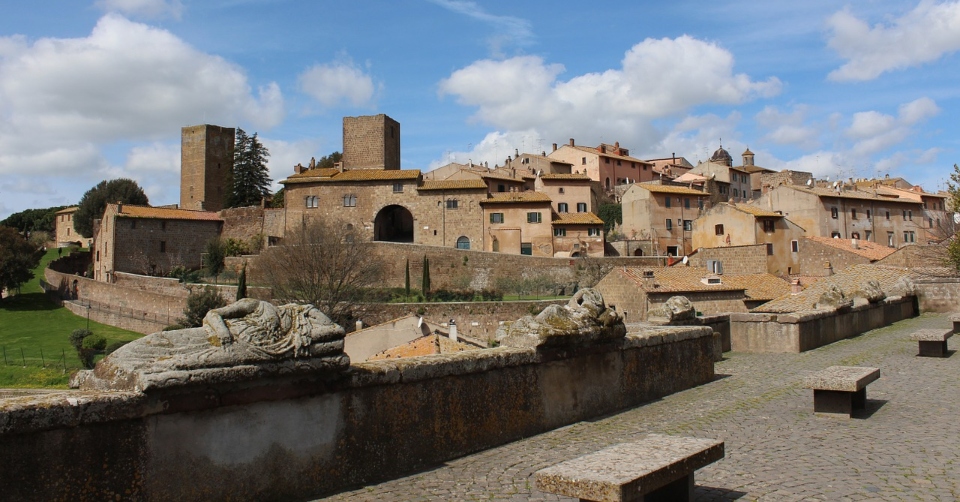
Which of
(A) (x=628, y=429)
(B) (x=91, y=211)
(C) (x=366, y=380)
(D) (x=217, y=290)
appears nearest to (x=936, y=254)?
(A) (x=628, y=429)

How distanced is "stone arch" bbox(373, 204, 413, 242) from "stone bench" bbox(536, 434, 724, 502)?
5971 centimetres

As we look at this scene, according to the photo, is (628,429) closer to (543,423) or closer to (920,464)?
(543,423)

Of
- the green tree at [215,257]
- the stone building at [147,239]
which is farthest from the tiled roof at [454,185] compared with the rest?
the stone building at [147,239]

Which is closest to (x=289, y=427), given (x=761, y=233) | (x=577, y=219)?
(x=761, y=233)

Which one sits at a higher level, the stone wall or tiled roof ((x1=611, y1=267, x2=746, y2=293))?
the stone wall

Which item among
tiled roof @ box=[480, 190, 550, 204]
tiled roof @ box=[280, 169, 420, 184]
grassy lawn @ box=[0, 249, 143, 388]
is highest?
tiled roof @ box=[280, 169, 420, 184]

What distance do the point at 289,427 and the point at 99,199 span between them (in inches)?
3574

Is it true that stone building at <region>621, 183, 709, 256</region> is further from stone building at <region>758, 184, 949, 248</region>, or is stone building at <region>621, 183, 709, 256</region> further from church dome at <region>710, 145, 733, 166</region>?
church dome at <region>710, 145, 733, 166</region>

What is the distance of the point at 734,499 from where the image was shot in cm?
484

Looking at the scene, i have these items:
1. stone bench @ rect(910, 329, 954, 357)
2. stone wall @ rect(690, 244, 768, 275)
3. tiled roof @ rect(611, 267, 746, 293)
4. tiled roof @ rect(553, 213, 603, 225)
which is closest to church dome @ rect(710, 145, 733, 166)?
tiled roof @ rect(553, 213, 603, 225)

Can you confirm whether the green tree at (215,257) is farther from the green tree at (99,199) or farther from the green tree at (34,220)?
the green tree at (34,220)

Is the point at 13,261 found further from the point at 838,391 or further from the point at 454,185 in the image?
the point at 838,391

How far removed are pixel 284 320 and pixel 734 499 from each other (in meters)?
3.33

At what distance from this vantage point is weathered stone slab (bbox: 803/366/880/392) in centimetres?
729
